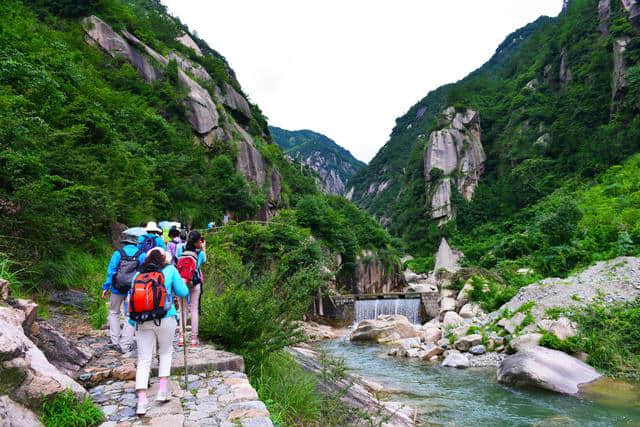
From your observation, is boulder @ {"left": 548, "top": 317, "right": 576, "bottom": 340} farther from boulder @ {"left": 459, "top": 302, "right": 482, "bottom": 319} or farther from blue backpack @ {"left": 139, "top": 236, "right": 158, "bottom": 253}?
blue backpack @ {"left": 139, "top": 236, "right": 158, "bottom": 253}

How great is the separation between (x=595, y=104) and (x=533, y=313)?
40.0 m

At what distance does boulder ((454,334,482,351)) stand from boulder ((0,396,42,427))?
13.0m

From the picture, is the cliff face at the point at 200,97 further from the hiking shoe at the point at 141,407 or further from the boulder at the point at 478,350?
the hiking shoe at the point at 141,407

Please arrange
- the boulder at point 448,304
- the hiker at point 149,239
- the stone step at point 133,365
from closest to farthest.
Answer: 1. the stone step at point 133,365
2. the hiker at point 149,239
3. the boulder at point 448,304

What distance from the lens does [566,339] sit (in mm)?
10273

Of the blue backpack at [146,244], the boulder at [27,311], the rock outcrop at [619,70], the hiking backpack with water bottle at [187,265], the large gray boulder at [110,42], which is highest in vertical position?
the rock outcrop at [619,70]

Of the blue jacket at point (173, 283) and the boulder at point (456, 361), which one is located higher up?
the blue jacket at point (173, 283)

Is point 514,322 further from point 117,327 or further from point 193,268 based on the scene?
point 117,327

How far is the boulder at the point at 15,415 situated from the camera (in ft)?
7.84

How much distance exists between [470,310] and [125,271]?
658 inches

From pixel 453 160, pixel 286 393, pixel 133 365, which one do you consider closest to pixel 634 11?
pixel 453 160

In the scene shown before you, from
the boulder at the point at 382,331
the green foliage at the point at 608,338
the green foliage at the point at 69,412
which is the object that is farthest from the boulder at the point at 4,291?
the boulder at the point at 382,331

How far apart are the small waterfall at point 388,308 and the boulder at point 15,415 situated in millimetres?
23521

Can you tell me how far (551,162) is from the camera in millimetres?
43062
